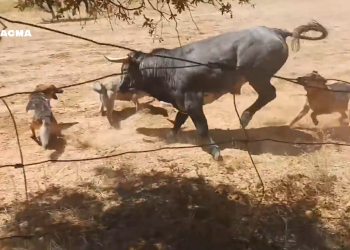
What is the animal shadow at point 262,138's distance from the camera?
19.7ft

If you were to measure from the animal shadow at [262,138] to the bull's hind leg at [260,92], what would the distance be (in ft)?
0.74

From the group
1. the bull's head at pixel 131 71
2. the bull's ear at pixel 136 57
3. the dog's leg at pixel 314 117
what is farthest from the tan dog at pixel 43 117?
the dog's leg at pixel 314 117

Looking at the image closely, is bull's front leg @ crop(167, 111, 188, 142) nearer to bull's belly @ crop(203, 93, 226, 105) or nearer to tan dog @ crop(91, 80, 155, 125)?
bull's belly @ crop(203, 93, 226, 105)

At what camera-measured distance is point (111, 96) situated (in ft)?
22.1

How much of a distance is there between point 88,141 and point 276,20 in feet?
23.7

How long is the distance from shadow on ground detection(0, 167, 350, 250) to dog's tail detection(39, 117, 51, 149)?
109cm

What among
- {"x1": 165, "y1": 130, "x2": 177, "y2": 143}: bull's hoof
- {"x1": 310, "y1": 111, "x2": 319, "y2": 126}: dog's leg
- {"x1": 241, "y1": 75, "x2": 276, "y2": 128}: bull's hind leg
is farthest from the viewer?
{"x1": 310, "y1": 111, "x2": 319, "y2": 126}: dog's leg

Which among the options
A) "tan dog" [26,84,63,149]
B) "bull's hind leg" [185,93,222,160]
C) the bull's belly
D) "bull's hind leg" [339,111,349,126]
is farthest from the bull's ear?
"bull's hind leg" [339,111,349,126]

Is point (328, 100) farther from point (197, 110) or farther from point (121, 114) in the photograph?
point (121, 114)

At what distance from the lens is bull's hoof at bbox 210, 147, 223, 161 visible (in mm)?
5746

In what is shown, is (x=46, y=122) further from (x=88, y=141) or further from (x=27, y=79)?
(x=27, y=79)

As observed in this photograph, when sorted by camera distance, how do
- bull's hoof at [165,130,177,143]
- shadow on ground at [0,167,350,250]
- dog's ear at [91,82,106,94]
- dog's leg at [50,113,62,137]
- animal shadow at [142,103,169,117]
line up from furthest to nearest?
animal shadow at [142,103,169,117] → dog's ear at [91,82,106,94] → bull's hoof at [165,130,177,143] → dog's leg at [50,113,62,137] → shadow on ground at [0,167,350,250]

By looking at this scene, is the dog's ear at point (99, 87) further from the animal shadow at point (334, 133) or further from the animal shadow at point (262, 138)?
the animal shadow at point (334, 133)

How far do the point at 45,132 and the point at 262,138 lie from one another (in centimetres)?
263
